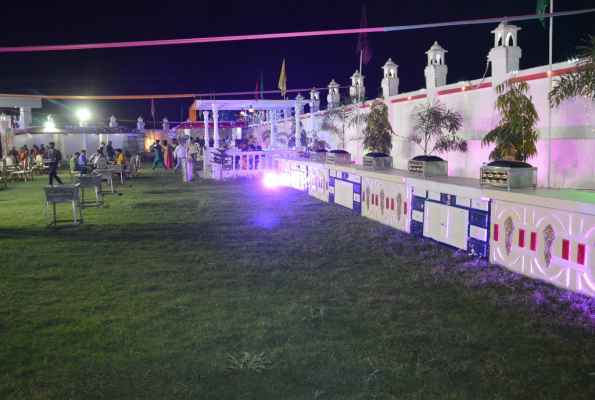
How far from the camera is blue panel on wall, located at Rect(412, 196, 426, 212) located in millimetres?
7386

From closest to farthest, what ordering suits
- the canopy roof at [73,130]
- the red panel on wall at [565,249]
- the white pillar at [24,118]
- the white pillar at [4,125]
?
1. the red panel on wall at [565,249]
2. the white pillar at [4,125]
3. the canopy roof at [73,130]
4. the white pillar at [24,118]

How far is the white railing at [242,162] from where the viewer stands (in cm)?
1823

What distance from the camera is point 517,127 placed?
7.30 m

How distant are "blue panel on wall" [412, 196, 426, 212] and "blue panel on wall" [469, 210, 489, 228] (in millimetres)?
1190

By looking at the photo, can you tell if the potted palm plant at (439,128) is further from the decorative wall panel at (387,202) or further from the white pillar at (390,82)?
the white pillar at (390,82)

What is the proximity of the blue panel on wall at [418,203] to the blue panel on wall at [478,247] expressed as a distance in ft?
4.12

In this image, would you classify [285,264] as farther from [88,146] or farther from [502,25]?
[88,146]

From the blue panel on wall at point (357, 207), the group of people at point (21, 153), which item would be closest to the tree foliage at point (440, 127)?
the blue panel on wall at point (357, 207)

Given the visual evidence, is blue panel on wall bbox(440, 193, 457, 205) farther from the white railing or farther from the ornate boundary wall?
the white railing

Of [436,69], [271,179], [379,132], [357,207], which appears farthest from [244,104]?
[357,207]

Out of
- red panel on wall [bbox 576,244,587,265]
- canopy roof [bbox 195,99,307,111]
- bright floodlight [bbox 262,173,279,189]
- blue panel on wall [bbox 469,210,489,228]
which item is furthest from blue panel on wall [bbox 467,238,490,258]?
canopy roof [bbox 195,99,307,111]

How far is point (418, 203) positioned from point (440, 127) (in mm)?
2864

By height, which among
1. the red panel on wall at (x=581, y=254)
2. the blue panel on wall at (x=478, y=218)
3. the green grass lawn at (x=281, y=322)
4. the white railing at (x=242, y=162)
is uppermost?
the white railing at (x=242, y=162)

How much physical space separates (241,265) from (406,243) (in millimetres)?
2584
